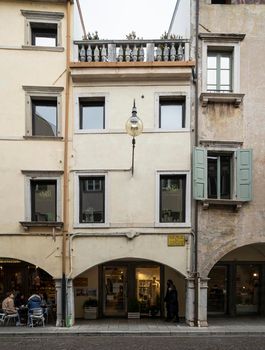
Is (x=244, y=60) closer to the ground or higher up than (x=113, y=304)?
higher up

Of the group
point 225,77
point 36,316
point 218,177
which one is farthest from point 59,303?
point 225,77

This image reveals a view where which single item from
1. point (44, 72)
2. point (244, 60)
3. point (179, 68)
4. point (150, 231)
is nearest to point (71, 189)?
point (150, 231)

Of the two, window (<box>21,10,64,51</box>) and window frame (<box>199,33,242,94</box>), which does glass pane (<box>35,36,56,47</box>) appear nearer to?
window (<box>21,10,64,51</box>)

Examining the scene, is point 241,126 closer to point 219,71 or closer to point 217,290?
point 219,71

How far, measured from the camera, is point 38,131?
1634cm

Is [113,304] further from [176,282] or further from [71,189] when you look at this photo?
[71,189]

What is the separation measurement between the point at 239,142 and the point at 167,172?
2.91 m

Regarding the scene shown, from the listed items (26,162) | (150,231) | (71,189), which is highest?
(26,162)

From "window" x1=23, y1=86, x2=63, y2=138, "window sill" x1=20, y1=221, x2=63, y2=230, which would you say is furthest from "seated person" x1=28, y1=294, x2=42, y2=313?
"window" x1=23, y1=86, x2=63, y2=138

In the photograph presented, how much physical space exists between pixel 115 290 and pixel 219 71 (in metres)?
9.93

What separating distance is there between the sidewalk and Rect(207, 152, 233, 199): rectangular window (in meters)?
4.75

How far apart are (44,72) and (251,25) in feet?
26.4

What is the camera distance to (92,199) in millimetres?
16156

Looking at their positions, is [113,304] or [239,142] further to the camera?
[113,304]
